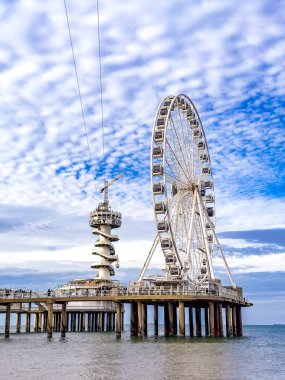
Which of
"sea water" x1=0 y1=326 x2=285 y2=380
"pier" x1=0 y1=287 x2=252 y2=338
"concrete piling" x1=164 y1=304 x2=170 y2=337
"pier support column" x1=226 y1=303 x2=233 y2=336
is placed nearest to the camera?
"sea water" x1=0 y1=326 x2=285 y2=380

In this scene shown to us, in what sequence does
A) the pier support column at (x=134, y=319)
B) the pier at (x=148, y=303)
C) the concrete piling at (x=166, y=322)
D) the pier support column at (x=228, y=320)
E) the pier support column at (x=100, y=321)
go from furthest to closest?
1. the pier support column at (x=100, y=321)
2. the pier support column at (x=228, y=320)
3. the concrete piling at (x=166, y=322)
4. the pier support column at (x=134, y=319)
5. the pier at (x=148, y=303)

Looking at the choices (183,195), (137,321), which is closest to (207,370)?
(137,321)

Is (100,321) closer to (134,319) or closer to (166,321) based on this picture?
(166,321)

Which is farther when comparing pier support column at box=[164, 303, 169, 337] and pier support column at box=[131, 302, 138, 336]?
pier support column at box=[164, 303, 169, 337]

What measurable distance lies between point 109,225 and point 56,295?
32370mm

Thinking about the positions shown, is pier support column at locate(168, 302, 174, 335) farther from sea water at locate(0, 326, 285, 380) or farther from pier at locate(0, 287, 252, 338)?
sea water at locate(0, 326, 285, 380)

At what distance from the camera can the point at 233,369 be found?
32.9m

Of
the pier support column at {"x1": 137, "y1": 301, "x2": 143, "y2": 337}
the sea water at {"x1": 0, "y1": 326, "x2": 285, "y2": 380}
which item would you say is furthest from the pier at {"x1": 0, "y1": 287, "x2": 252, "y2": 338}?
the sea water at {"x1": 0, "y1": 326, "x2": 285, "y2": 380}

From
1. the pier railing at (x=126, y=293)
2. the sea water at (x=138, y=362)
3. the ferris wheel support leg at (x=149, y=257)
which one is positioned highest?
the ferris wheel support leg at (x=149, y=257)

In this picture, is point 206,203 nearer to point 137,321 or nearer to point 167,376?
point 137,321

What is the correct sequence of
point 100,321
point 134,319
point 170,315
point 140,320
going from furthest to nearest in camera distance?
point 100,321 → point 134,319 → point 170,315 → point 140,320

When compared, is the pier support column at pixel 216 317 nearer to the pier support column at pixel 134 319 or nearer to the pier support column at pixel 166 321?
the pier support column at pixel 166 321

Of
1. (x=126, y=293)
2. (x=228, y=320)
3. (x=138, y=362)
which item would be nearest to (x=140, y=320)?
(x=126, y=293)

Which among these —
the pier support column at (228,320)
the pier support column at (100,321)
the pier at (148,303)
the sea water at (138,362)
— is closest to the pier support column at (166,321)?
the pier at (148,303)
